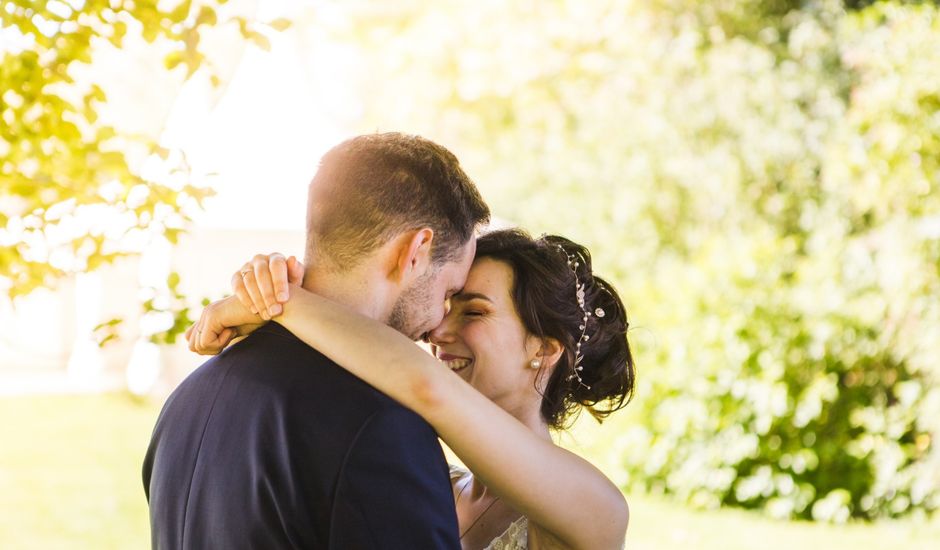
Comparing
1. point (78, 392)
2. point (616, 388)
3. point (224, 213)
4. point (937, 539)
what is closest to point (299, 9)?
point (224, 213)

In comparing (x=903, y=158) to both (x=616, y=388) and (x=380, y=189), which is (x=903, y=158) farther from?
(x=380, y=189)

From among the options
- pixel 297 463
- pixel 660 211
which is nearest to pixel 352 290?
pixel 297 463

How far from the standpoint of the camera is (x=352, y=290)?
187 centimetres

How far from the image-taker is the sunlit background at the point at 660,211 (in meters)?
2.72

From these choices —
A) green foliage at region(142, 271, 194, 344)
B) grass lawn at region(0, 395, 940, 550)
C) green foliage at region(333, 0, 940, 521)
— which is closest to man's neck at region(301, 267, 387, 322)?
green foliage at region(142, 271, 194, 344)

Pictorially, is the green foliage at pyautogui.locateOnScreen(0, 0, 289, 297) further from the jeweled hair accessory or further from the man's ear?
the jeweled hair accessory

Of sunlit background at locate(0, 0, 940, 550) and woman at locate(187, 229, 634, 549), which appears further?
sunlit background at locate(0, 0, 940, 550)

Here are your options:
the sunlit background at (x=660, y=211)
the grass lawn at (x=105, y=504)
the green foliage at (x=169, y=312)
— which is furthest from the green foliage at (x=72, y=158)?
the grass lawn at (x=105, y=504)

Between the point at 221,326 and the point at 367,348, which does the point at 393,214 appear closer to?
the point at 367,348

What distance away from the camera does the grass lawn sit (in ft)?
21.4

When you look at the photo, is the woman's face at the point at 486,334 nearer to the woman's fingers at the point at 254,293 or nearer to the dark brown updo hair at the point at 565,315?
the dark brown updo hair at the point at 565,315

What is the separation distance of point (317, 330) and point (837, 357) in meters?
6.10

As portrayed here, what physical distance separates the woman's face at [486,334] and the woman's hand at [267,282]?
634mm

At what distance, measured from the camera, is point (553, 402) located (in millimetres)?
2729
